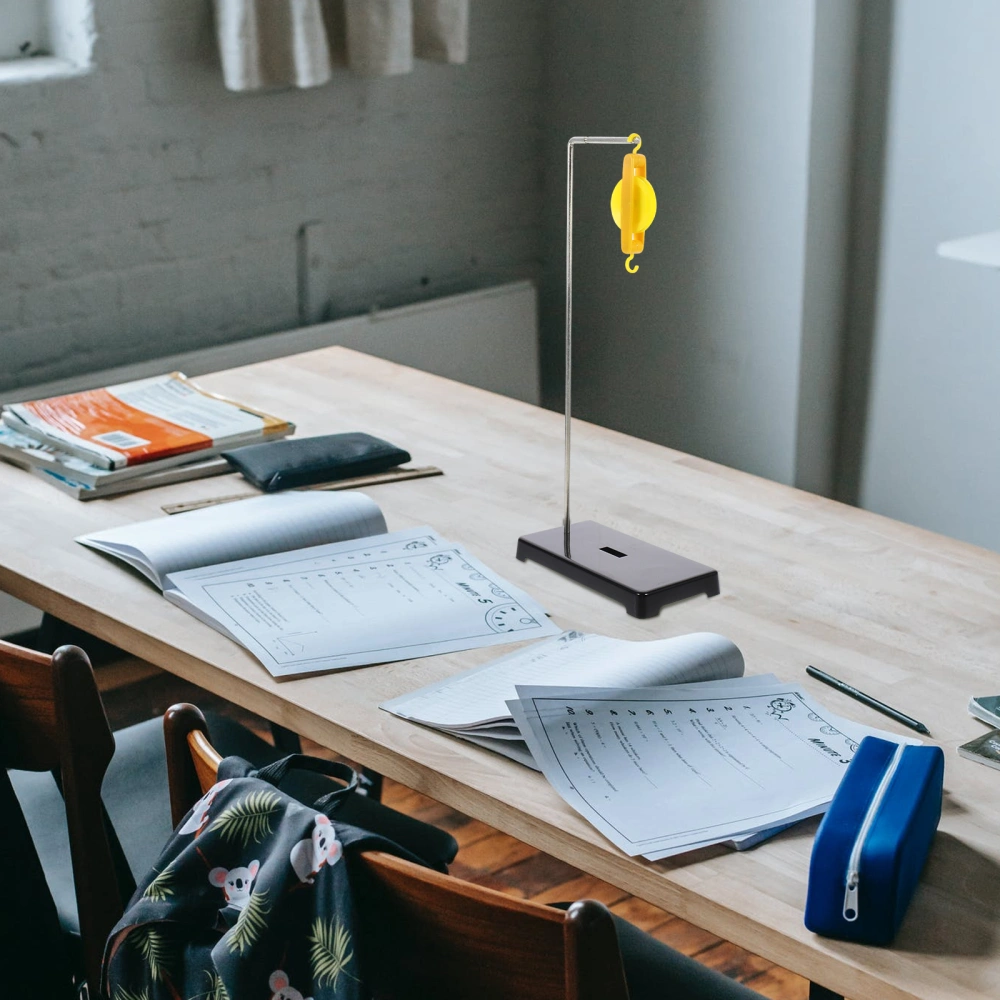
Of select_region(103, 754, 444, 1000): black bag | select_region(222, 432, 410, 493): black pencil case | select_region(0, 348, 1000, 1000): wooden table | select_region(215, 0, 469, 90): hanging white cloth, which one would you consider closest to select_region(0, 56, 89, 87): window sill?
select_region(215, 0, 469, 90): hanging white cloth

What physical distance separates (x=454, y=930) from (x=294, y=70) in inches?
95.4

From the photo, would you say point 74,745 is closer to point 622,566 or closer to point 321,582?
point 321,582

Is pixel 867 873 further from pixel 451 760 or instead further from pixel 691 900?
pixel 451 760

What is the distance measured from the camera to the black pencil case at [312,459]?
190cm

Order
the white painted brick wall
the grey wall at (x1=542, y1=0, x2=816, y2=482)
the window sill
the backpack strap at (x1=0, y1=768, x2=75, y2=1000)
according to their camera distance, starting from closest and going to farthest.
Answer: the backpack strap at (x1=0, y1=768, x2=75, y2=1000), the window sill, the white painted brick wall, the grey wall at (x1=542, y1=0, x2=816, y2=482)

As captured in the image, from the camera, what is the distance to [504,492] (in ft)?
6.23

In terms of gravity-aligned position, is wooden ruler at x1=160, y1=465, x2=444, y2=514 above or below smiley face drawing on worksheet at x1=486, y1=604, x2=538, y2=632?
above

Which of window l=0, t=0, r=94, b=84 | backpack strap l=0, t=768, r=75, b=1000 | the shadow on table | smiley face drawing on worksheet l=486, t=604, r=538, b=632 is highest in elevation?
window l=0, t=0, r=94, b=84

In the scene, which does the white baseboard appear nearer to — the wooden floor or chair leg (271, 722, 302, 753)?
the wooden floor

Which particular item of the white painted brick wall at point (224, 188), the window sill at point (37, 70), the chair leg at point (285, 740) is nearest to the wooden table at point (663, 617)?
the chair leg at point (285, 740)

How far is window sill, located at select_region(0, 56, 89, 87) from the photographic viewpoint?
276 cm

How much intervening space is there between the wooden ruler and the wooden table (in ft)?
0.08

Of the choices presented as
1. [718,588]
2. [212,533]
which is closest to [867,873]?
[718,588]

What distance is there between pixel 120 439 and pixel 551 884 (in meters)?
0.95
